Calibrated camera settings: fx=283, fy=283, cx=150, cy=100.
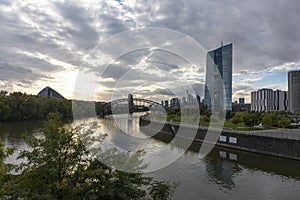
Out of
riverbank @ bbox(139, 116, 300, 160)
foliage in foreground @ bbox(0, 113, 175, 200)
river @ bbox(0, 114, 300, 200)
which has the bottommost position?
river @ bbox(0, 114, 300, 200)

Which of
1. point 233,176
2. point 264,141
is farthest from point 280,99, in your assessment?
point 233,176

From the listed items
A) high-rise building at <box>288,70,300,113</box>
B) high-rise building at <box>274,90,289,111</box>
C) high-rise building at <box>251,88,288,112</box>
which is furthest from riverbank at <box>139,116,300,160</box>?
high-rise building at <box>274,90,289,111</box>

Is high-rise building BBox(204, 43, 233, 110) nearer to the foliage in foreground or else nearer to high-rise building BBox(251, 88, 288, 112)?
high-rise building BBox(251, 88, 288, 112)

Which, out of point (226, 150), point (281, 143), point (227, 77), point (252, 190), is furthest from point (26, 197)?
point (227, 77)

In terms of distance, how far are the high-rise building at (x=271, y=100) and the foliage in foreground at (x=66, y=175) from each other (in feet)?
235

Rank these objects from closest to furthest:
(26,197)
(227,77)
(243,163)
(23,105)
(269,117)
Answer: (26,197), (243,163), (269,117), (23,105), (227,77)

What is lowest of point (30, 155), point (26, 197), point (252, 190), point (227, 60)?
point (252, 190)

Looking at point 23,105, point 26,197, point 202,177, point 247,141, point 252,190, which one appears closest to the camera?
point 26,197

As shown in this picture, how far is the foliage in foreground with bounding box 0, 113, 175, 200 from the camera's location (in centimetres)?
462

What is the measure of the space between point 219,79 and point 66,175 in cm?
4624

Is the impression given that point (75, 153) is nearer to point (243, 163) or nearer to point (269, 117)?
point (243, 163)

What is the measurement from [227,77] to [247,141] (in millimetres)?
43651

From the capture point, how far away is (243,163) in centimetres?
1550

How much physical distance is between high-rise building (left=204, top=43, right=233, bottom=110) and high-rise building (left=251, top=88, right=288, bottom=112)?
16.5 metres
